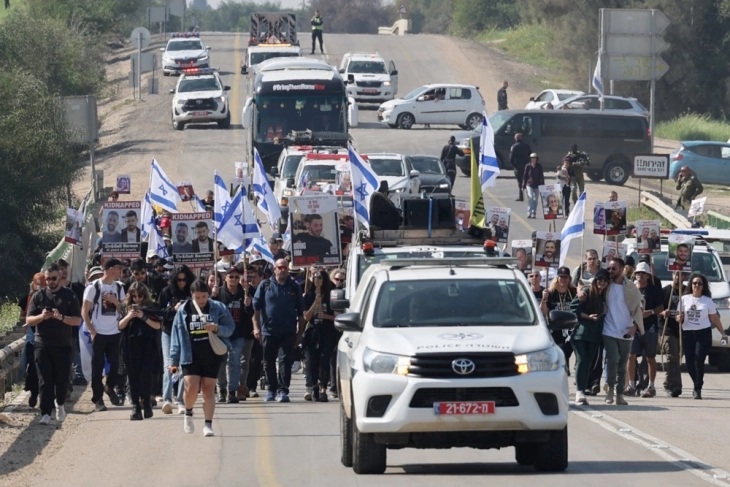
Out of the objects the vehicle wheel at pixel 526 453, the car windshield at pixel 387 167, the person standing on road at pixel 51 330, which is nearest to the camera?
the vehicle wheel at pixel 526 453

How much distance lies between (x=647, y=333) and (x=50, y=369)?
7372 mm

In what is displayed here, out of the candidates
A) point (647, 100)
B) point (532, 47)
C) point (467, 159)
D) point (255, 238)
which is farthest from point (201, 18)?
point (255, 238)

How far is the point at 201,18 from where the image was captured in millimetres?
172625

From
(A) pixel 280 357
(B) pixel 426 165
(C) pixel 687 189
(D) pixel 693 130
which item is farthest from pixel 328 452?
(D) pixel 693 130

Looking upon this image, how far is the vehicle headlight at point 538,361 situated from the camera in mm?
10719

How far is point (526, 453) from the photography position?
11828mm

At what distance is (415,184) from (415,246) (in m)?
20.0

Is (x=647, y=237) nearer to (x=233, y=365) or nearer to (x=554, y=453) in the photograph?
(x=233, y=365)

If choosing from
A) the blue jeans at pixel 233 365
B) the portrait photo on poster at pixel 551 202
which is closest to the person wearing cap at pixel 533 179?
the portrait photo on poster at pixel 551 202

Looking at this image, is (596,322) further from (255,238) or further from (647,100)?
(647,100)

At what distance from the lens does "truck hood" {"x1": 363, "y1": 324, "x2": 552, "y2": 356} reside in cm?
1069

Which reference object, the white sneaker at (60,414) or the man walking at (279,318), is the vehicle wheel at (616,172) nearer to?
the man walking at (279,318)

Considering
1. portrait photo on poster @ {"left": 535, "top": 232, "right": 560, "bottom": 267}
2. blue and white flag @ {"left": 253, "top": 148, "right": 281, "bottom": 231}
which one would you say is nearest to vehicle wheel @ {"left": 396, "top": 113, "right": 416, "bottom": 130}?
blue and white flag @ {"left": 253, "top": 148, "right": 281, "bottom": 231}

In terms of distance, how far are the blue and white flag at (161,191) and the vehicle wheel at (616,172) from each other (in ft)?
69.4
